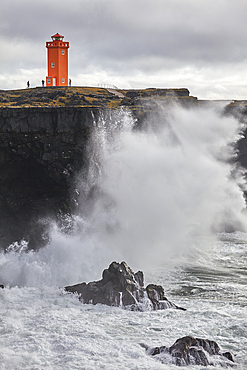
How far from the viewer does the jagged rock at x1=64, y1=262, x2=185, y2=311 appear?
15078 millimetres

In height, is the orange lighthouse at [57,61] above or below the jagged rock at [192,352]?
above

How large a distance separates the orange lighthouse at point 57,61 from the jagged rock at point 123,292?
114 feet

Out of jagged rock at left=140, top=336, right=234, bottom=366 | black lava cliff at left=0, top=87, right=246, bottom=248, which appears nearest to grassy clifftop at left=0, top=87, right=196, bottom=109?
black lava cliff at left=0, top=87, right=246, bottom=248

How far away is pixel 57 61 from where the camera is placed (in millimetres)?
45969

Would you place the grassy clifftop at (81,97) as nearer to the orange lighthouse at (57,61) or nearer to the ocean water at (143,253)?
the ocean water at (143,253)

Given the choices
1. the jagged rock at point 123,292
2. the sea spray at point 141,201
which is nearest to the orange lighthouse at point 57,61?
the sea spray at point 141,201

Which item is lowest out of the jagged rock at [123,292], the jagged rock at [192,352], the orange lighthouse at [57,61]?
the jagged rock at [192,352]

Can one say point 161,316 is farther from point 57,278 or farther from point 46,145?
point 46,145

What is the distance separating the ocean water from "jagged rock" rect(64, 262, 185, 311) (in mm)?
426

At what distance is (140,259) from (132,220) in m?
3.09

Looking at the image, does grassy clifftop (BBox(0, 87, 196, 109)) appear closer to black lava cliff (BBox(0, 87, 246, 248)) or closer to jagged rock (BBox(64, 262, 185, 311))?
black lava cliff (BBox(0, 87, 246, 248))

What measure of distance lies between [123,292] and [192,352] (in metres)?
4.61

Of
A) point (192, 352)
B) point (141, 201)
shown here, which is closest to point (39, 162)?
point (141, 201)

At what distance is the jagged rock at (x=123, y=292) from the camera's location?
1508 cm
